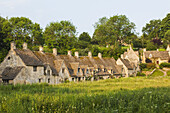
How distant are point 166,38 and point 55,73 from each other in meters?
83.6

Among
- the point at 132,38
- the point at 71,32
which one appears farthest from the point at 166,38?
the point at 71,32

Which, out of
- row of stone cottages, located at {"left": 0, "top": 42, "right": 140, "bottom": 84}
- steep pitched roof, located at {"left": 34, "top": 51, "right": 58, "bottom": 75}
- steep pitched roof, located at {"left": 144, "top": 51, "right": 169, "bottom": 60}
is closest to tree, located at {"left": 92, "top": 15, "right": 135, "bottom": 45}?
steep pitched roof, located at {"left": 144, "top": 51, "right": 169, "bottom": 60}

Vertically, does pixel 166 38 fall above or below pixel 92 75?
above

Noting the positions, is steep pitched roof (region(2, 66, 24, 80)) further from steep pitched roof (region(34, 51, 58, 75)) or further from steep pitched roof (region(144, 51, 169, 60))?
steep pitched roof (region(144, 51, 169, 60))

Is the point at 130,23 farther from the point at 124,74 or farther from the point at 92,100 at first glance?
the point at 92,100

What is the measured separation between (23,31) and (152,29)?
101093 mm

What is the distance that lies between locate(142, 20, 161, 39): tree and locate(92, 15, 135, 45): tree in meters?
30.9

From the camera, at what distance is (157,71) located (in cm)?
7644

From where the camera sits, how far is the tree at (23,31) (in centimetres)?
7106

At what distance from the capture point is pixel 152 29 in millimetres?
150375

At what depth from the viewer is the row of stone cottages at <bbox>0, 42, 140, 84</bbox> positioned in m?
43.3

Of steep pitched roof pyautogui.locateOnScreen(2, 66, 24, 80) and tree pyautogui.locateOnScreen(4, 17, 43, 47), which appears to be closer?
steep pitched roof pyautogui.locateOnScreen(2, 66, 24, 80)

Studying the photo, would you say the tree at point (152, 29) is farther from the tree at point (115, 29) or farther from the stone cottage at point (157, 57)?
the stone cottage at point (157, 57)

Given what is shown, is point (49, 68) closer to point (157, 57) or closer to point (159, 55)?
point (157, 57)
